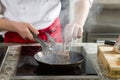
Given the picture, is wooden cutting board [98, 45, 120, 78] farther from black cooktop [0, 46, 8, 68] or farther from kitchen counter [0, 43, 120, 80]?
black cooktop [0, 46, 8, 68]

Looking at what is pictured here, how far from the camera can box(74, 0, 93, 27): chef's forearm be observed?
124 centimetres

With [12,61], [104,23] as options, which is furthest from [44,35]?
[104,23]

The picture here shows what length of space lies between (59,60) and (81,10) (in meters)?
0.46

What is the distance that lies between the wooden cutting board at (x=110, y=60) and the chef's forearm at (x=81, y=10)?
28 centimetres

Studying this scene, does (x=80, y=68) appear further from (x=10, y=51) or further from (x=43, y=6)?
(x=43, y=6)

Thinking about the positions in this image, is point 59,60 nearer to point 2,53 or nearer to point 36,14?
point 2,53

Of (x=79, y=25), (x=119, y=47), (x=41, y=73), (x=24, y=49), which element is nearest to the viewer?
(x=41, y=73)

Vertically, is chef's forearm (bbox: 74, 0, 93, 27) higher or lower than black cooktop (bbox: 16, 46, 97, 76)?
higher

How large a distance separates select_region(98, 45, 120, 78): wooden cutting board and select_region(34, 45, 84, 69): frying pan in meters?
0.08

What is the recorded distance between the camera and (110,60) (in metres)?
0.86

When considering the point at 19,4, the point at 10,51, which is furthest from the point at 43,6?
the point at 10,51

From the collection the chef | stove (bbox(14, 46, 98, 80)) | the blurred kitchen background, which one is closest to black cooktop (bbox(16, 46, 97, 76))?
stove (bbox(14, 46, 98, 80))

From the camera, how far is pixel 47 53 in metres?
0.96

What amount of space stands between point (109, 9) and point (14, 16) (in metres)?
1.01
